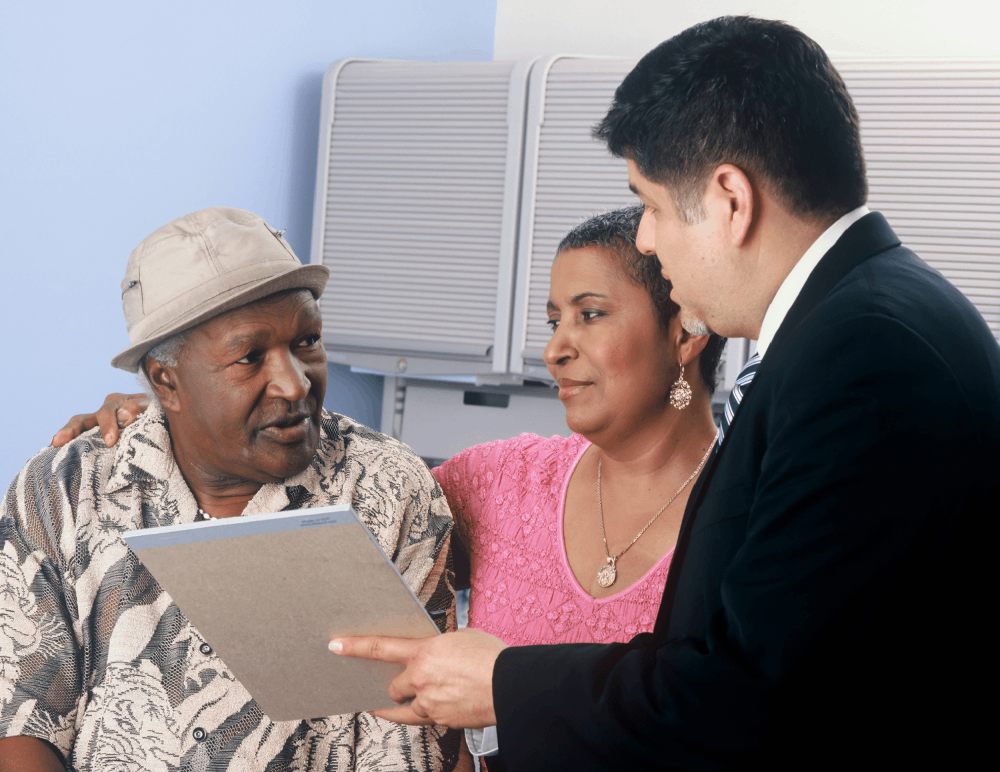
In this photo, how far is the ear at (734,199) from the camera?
121 cm

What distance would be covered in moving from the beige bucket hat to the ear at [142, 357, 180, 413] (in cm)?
2

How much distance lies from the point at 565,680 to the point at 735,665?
0.72 ft

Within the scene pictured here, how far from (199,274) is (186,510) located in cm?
34

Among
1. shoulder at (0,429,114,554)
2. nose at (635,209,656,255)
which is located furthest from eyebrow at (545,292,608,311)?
shoulder at (0,429,114,554)

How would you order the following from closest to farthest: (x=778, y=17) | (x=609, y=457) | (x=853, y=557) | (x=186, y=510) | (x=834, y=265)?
(x=853, y=557)
(x=834, y=265)
(x=186, y=510)
(x=609, y=457)
(x=778, y=17)

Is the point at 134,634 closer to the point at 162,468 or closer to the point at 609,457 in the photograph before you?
the point at 162,468

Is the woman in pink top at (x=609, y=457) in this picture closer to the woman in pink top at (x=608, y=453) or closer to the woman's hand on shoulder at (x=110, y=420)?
the woman in pink top at (x=608, y=453)

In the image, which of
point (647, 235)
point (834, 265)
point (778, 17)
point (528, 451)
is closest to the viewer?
point (834, 265)

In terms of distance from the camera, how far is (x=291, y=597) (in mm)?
1433

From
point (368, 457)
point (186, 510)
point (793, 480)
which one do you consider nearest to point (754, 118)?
point (793, 480)

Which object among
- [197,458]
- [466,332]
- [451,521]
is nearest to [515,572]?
[451,521]

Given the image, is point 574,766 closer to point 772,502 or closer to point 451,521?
point 772,502

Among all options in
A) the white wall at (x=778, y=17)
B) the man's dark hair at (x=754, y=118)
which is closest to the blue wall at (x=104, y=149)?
the white wall at (x=778, y=17)

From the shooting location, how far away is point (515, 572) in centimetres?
192
